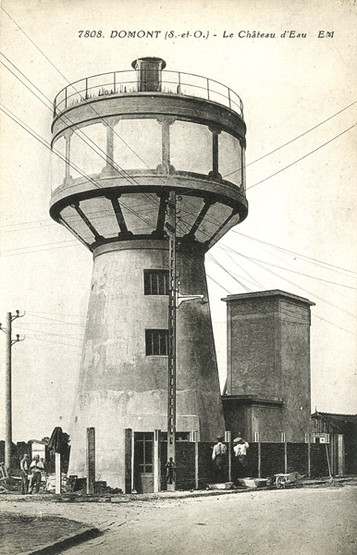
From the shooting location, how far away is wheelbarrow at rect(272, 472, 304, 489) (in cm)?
2538

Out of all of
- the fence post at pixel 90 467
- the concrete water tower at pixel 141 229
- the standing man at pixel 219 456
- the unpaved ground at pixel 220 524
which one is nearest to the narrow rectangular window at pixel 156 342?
the concrete water tower at pixel 141 229

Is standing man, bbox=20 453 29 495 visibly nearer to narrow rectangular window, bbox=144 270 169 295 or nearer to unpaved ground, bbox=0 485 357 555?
unpaved ground, bbox=0 485 357 555

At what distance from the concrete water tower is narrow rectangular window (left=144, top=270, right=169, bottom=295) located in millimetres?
→ 33

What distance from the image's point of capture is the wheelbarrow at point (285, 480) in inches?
999

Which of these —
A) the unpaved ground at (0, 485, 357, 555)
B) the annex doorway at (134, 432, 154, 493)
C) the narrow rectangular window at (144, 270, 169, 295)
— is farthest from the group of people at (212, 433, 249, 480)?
the narrow rectangular window at (144, 270, 169, 295)

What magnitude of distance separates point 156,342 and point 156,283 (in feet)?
6.42

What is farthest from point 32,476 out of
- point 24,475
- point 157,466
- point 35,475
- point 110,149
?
point 110,149

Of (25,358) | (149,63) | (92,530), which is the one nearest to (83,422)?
(25,358)

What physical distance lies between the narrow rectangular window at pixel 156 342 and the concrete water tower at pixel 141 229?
0.03m

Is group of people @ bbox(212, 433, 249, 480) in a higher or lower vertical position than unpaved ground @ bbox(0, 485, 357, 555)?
higher

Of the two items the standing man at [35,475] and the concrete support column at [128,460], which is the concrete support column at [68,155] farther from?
the standing man at [35,475]

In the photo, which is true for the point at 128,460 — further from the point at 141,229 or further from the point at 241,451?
the point at 141,229

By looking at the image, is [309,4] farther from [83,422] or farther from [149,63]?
[83,422]

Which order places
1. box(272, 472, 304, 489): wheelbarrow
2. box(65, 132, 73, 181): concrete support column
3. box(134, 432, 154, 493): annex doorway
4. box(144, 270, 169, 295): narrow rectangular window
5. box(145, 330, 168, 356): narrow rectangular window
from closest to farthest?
1. box(134, 432, 154, 493): annex doorway
2. box(272, 472, 304, 489): wheelbarrow
3. box(65, 132, 73, 181): concrete support column
4. box(145, 330, 168, 356): narrow rectangular window
5. box(144, 270, 169, 295): narrow rectangular window
